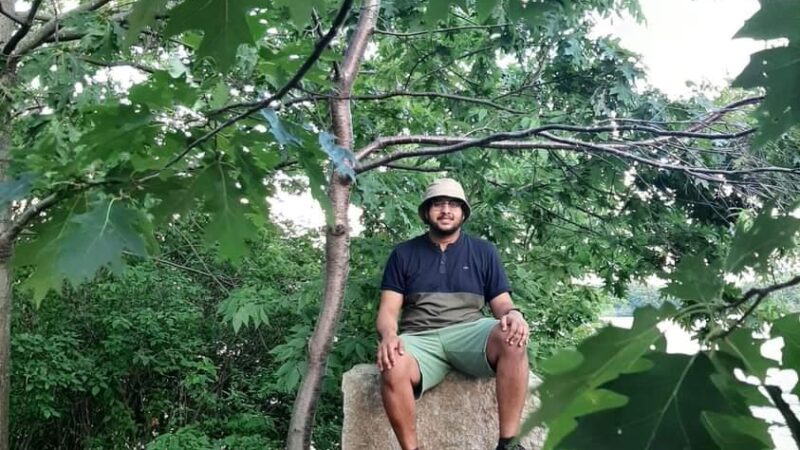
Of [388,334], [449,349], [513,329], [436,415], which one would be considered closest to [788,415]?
[513,329]

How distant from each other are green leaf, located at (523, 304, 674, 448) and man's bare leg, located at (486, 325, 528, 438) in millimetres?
2466

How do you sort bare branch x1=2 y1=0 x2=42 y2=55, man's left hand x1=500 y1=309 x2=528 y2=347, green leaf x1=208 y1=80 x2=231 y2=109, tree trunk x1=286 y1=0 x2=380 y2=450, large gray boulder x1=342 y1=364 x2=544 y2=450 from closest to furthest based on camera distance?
green leaf x1=208 y1=80 x2=231 y2=109 < man's left hand x1=500 y1=309 x2=528 y2=347 < tree trunk x1=286 y1=0 x2=380 y2=450 < large gray boulder x1=342 y1=364 x2=544 y2=450 < bare branch x1=2 y1=0 x2=42 y2=55

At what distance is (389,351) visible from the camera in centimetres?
302

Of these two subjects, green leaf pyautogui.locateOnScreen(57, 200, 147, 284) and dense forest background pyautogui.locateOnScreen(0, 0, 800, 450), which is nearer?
dense forest background pyautogui.locateOnScreen(0, 0, 800, 450)

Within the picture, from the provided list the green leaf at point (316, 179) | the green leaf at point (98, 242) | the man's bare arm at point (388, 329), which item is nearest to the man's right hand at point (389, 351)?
the man's bare arm at point (388, 329)

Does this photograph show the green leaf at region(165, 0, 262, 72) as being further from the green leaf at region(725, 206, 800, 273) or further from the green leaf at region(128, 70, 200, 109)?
the green leaf at region(725, 206, 800, 273)

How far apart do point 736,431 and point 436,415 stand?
9.86 feet

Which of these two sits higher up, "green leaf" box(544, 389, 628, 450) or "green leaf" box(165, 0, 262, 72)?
"green leaf" box(165, 0, 262, 72)

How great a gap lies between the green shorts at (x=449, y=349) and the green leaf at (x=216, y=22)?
225 cm

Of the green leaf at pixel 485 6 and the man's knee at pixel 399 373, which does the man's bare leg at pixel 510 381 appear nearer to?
the man's knee at pixel 399 373

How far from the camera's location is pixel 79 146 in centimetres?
123

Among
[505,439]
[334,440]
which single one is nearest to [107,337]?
[334,440]

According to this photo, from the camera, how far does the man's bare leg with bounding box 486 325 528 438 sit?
9.87ft

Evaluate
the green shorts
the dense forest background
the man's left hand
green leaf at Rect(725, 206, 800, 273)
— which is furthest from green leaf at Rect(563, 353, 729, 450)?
the green shorts
